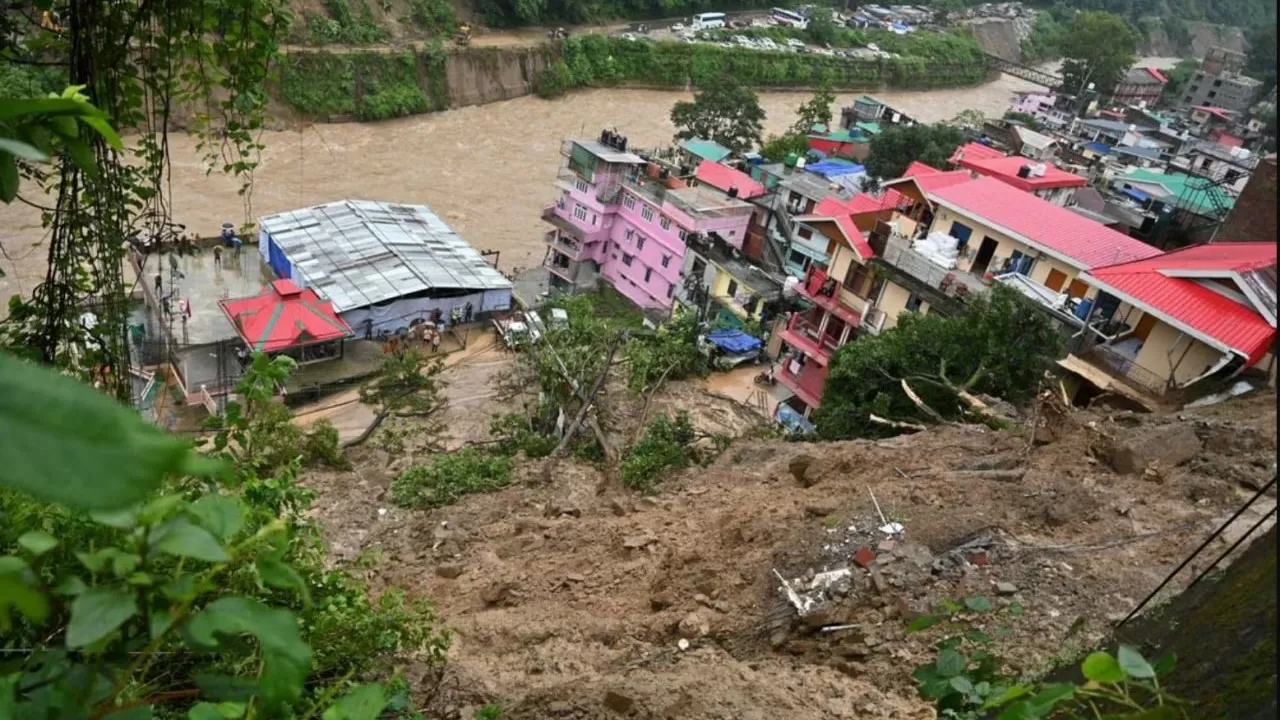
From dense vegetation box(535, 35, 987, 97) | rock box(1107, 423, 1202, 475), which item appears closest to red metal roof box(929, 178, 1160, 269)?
rock box(1107, 423, 1202, 475)

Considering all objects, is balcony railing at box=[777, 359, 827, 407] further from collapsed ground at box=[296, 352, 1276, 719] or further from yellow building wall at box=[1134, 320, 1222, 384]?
collapsed ground at box=[296, 352, 1276, 719]

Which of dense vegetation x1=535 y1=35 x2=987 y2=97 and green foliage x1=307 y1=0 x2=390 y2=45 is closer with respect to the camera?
green foliage x1=307 y1=0 x2=390 y2=45

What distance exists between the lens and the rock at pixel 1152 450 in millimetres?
6750

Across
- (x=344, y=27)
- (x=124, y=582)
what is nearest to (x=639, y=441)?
(x=124, y=582)

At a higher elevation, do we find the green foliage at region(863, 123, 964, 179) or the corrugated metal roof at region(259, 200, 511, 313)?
the green foliage at region(863, 123, 964, 179)

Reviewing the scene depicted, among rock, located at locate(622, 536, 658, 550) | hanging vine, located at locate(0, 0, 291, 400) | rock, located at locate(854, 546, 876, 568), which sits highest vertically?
hanging vine, located at locate(0, 0, 291, 400)

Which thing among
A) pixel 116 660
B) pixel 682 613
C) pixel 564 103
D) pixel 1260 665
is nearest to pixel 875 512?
pixel 682 613

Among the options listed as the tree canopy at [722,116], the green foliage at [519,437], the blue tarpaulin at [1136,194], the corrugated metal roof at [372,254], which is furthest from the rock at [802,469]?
the blue tarpaulin at [1136,194]

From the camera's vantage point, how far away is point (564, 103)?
36312mm

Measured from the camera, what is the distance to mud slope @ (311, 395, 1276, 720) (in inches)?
167

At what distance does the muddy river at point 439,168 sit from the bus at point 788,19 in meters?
13.6

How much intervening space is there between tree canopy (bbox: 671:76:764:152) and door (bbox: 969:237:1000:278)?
44.2ft

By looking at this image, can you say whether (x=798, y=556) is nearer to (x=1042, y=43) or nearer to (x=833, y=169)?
(x=833, y=169)

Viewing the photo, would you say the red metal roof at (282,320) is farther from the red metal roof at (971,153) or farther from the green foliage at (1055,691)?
the red metal roof at (971,153)
